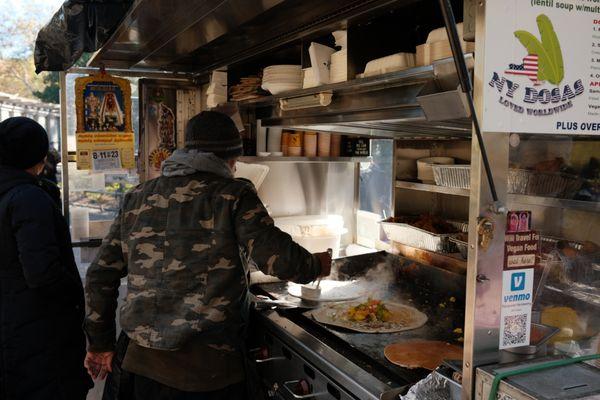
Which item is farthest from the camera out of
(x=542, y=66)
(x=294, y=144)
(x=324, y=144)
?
(x=324, y=144)

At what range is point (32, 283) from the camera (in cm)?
267

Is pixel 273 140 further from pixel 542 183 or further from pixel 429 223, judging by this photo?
pixel 542 183

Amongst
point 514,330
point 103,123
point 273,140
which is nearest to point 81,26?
point 103,123

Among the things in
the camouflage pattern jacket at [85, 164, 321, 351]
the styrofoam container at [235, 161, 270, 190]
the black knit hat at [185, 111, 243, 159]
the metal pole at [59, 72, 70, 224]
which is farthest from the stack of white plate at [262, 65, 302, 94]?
the metal pole at [59, 72, 70, 224]

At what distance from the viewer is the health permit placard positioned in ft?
4.04

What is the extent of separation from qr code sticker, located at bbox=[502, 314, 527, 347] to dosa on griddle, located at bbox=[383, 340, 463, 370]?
55 cm

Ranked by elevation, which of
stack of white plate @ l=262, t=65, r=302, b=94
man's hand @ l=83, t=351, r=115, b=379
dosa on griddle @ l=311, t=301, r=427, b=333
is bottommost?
man's hand @ l=83, t=351, r=115, b=379

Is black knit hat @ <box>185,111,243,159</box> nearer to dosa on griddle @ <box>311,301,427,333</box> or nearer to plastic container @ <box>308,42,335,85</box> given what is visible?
plastic container @ <box>308,42,335,85</box>

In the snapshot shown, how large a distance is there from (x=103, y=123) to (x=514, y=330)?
3.28 m

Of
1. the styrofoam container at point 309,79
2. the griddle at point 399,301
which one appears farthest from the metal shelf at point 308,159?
the styrofoam container at point 309,79

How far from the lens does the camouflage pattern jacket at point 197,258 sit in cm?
214

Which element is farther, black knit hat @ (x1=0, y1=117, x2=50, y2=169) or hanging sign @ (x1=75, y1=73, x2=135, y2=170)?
hanging sign @ (x1=75, y1=73, x2=135, y2=170)

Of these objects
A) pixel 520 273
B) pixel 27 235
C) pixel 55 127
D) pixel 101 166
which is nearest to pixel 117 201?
pixel 101 166

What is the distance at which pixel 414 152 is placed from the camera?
3338mm
